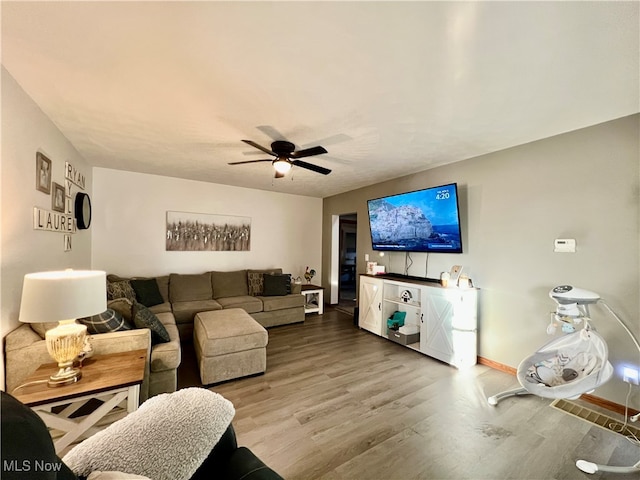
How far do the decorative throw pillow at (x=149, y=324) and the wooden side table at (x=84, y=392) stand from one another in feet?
1.40

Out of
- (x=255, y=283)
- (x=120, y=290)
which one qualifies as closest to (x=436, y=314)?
(x=255, y=283)

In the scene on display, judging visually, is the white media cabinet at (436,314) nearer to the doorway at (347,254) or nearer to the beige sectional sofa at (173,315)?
the beige sectional sofa at (173,315)

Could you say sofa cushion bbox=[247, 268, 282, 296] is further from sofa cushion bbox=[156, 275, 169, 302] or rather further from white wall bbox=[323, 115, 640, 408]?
white wall bbox=[323, 115, 640, 408]

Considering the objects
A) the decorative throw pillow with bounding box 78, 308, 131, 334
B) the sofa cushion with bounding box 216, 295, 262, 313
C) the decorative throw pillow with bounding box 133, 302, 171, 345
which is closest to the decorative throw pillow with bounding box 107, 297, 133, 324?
the decorative throw pillow with bounding box 133, 302, 171, 345

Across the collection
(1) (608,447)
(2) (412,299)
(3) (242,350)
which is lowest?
(1) (608,447)

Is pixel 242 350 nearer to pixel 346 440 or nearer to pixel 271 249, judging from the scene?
pixel 346 440

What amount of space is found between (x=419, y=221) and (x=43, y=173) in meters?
3.92

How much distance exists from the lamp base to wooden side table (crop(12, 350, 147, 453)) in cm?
3

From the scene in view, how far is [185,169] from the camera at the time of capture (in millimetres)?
4016

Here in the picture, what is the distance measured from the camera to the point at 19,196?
1.85 metres

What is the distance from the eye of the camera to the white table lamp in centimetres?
144

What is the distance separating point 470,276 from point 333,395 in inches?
86.3

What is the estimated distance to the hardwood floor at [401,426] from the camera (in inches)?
66.5

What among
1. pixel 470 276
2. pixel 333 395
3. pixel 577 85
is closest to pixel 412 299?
pixel 470 276
